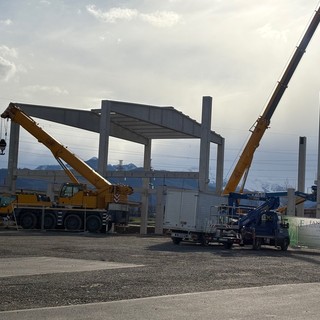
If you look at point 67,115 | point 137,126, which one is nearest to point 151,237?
point 67,115

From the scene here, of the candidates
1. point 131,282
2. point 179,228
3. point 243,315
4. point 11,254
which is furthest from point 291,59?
point 243,315

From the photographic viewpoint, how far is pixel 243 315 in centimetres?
1112

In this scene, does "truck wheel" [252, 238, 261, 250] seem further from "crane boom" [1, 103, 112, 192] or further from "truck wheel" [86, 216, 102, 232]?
"crane boom" [1, 103, 112, 192]

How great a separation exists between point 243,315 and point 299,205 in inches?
1667

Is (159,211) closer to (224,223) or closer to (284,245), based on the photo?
(224,223)

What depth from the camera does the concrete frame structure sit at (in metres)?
49.0

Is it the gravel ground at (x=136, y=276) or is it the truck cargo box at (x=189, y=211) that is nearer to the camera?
the gravel ground at (x=136, y=276)

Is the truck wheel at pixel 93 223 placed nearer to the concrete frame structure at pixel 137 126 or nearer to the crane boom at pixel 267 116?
the concrete frame structure at pixel 137 126

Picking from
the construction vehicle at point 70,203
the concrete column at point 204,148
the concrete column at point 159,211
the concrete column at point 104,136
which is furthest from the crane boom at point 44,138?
the concrete column at point 204,148

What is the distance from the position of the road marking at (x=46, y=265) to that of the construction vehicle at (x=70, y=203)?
72.4 ft

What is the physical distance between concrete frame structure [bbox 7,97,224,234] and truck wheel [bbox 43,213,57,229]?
6673 millimetres

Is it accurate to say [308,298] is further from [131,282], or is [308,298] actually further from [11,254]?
[11,254]

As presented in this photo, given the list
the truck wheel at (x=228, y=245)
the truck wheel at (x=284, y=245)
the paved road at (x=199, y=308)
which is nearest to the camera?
the paved road at (x=199, y=308)

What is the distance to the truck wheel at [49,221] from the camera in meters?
43.3
